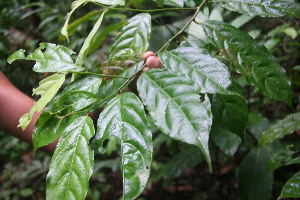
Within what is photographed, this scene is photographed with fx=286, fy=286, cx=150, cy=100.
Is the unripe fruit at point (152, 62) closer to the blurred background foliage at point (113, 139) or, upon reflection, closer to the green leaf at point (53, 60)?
the green leaf at point (53, 60)

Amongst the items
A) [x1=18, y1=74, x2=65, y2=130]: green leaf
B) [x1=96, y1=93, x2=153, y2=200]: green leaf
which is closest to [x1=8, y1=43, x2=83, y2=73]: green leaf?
[x1=18, y1=74, x2=65, y2=130]: green leaf

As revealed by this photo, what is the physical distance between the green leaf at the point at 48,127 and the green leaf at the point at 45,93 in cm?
2

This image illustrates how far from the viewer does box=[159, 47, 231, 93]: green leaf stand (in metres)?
0.59

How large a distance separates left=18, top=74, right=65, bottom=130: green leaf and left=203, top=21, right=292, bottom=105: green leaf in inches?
15.4

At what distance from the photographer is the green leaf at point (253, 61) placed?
657 mm

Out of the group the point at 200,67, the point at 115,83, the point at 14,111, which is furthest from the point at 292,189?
the point at 14,111

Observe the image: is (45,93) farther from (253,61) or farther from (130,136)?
(253,61)

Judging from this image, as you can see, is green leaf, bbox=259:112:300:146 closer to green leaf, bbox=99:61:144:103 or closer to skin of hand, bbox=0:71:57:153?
green leaf, bbox=99:61:144:103

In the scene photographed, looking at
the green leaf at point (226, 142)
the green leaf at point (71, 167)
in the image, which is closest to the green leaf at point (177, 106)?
the green leaf at point (71, 167)

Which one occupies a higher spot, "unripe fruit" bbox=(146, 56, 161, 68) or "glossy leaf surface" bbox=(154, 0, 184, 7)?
"glossy leaf surface" bbox=(154, 0, 184, 7)

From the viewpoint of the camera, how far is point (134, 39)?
781 millimetres

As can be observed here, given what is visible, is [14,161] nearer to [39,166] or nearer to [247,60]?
[39,166]

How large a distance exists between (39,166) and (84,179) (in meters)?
2.34

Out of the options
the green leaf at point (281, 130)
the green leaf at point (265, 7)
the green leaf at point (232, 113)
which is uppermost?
the green leaf at point (265, 7)
